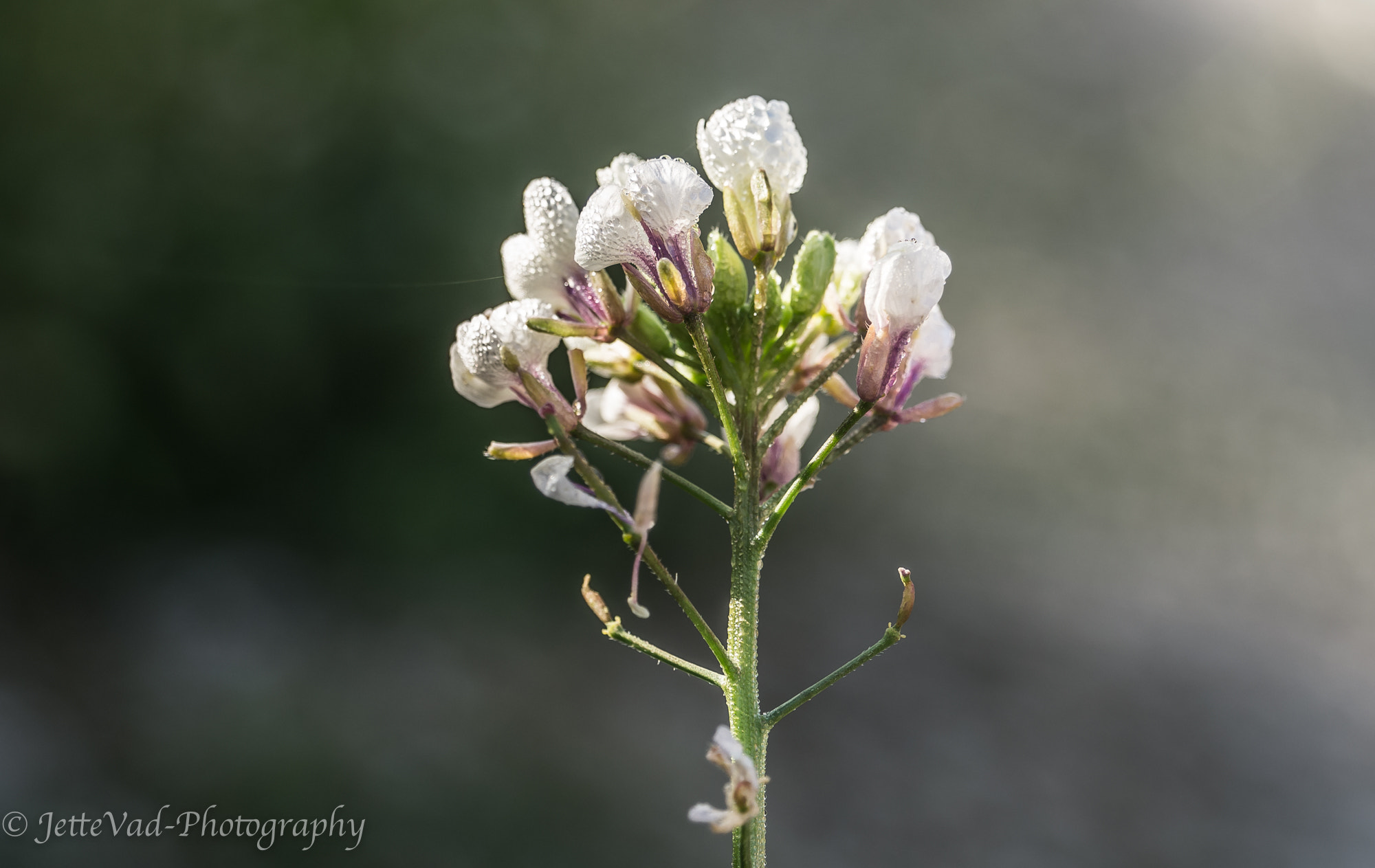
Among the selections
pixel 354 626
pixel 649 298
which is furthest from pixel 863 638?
pixel 649 298

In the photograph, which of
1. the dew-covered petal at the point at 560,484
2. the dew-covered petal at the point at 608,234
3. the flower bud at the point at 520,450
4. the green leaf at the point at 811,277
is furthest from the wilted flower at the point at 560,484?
the green leaf at the point at 811,277

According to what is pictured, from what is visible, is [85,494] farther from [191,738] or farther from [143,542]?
[191,738]

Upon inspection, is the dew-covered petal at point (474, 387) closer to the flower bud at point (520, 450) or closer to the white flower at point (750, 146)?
the flower bud at point (520, 450)

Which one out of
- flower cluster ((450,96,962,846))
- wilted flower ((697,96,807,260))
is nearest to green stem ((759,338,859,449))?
flower cluster ((450,96,962,846))

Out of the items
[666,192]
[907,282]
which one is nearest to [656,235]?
[666,192]

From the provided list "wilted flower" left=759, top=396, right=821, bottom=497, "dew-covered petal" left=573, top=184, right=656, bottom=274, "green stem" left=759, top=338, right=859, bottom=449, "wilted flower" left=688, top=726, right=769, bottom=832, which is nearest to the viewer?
"wilted flower" left=688, top=726, right=769, bottom=832

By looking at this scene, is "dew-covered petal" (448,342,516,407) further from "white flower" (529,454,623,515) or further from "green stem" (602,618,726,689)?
"green stem" (602,618,726,689)
